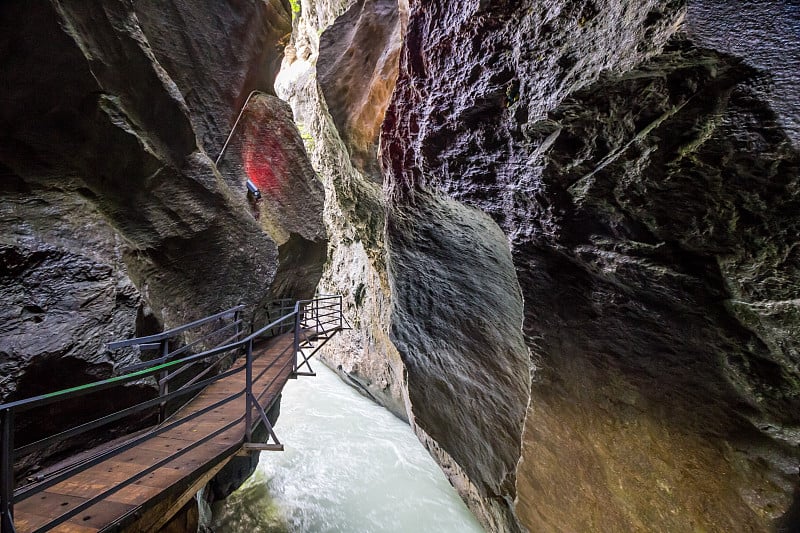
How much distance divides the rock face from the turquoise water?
4.38 meters

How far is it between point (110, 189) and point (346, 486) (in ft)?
23.9

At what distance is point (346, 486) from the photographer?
7531 millimetres

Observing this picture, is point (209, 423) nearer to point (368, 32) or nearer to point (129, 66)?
point (129, 66)

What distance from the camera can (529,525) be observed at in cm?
382

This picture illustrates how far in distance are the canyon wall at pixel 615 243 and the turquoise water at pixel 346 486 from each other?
9.74 ft

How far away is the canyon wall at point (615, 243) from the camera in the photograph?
1.87 meters

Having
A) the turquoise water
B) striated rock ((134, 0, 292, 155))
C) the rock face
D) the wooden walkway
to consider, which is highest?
striated rock ((134, 0, 292, 155))

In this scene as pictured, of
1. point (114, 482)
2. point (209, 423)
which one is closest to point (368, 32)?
point (209, 423)

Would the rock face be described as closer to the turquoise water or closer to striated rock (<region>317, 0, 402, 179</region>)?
striated rock (<region>317, 0, 402, 179</region>)

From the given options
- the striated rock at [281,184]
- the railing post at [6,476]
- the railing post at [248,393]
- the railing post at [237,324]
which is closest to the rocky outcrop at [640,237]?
the railing post at [248,393]

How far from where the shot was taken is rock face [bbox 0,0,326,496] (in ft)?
10.2

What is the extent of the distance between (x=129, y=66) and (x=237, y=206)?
221 cm

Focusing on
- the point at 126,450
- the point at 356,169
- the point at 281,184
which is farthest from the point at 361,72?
the point at 126,450

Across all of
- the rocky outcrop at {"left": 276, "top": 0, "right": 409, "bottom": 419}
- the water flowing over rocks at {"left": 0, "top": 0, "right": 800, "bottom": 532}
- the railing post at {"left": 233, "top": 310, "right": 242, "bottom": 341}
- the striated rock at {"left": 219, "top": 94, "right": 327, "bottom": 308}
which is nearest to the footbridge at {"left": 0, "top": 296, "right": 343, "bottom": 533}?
the water flowing over rocks at {"left": 0, "top": 0, "right": 800, "bottom": 532}
